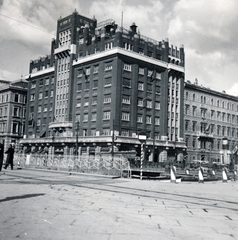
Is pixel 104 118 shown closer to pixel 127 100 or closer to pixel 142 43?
pixel 127 100

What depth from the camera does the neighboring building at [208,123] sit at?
63.9 metres

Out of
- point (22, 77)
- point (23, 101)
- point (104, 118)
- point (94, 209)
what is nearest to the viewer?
point (94, 209)

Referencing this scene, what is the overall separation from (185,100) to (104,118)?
20.9 m

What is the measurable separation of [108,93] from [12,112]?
Result: 3014cm

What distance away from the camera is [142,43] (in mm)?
55375

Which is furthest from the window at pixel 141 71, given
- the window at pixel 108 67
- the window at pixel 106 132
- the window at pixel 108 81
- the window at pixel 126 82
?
the window at pixel 106 132

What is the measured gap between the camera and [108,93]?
51469 mm

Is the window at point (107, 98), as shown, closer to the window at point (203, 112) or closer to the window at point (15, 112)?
the window at point (203, 112)

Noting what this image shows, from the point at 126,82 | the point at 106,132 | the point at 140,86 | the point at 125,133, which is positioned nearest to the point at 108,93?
the point at 126,82

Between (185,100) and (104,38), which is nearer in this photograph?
(104,38)

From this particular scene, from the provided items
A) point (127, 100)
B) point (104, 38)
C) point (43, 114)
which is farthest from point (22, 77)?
point (127, 100)

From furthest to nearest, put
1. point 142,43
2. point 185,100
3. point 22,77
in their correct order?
1. point 22,77
2. point 185,100
3. point 142,43

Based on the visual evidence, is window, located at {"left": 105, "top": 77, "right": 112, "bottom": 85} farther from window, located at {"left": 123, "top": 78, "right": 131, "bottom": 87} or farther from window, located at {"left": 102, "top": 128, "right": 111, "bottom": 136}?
window, located at {"left": 102, "top": 128, "right": 111, "bottom": 136}

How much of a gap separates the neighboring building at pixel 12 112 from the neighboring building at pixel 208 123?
37842mm
